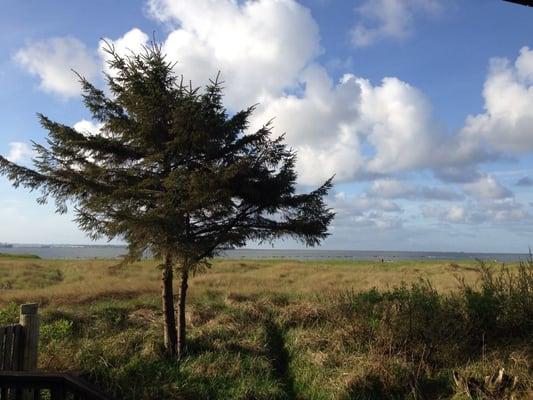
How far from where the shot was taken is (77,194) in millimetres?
12164

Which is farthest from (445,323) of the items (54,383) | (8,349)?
(54,383)

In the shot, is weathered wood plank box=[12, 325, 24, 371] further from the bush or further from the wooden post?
the bush

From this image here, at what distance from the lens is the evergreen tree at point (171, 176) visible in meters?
11.0

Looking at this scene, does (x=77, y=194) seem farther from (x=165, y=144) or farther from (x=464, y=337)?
(x=464, y=337)

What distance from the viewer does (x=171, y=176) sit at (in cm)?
1088


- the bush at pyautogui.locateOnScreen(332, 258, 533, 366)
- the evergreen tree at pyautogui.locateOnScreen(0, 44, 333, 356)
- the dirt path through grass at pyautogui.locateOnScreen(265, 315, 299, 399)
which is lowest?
the dirt path through grass at pyautogui.locateOnScreen(265, 315, 299, 399)

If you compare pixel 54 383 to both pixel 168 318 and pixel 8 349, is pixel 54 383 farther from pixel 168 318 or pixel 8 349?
pixel 168 318

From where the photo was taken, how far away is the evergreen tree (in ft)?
36.1

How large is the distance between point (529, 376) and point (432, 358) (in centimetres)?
206

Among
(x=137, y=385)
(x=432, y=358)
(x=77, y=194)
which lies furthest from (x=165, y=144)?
(x=432, y=358)

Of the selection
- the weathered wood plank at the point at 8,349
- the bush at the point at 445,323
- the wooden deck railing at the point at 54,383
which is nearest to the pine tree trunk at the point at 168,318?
the bush at the point at 445,323

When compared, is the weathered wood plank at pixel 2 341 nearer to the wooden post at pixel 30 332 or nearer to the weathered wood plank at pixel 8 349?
the weathered wood plank at pixel 8 349

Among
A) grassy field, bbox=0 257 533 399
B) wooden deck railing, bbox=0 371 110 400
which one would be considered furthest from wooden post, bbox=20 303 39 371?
wooden deck railing, bbox=0 371 110 400

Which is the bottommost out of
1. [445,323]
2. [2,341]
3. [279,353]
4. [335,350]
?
[279,353]
